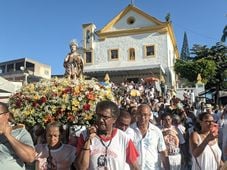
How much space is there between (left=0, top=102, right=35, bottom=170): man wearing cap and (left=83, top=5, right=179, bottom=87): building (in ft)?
101

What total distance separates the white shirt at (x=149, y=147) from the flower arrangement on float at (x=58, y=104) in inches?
30.9

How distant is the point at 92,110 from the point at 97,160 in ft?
5.26

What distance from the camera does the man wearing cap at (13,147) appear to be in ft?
9.80

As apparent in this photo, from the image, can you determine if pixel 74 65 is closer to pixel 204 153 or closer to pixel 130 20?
pixel 204 153

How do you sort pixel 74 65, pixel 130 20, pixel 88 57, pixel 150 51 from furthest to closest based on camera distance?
pixel 130 20, pixel 88 57, pixel 150 51, pixel 74 65

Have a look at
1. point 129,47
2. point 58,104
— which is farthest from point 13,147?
point 129,47

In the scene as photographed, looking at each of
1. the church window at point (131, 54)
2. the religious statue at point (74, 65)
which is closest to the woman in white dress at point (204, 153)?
the religious statue at point (74, 65)

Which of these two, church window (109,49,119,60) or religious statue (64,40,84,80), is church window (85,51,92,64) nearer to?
church window (109,49,119,60)

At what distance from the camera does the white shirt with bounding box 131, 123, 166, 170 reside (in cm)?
461

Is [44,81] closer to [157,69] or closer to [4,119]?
[4,119]

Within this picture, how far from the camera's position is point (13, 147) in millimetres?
2971

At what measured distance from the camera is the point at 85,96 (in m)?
5.15

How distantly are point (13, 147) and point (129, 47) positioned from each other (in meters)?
34.4

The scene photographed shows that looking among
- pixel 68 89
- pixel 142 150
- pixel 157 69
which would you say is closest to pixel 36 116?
pixel 68 89
